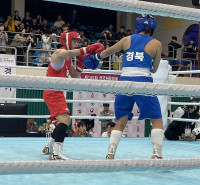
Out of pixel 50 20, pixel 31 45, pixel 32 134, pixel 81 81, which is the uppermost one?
pixel 50 20

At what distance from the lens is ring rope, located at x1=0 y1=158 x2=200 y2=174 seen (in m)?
0.97

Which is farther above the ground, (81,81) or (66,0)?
(66,0)

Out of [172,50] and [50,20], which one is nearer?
[172,50]

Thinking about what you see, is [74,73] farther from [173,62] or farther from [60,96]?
[173,62]

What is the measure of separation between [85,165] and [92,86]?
0.22 metres

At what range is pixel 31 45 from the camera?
973cm

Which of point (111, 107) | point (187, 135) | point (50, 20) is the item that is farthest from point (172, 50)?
point (187, 135)

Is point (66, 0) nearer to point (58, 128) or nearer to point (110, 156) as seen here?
point (110, 156)

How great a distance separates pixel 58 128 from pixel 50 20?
13227 millimetres

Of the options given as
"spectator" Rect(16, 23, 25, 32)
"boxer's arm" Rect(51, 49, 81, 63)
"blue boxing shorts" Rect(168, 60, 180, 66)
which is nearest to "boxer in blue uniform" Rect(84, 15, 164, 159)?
"boxer's arm" Rect(51, 49, 81, 63)

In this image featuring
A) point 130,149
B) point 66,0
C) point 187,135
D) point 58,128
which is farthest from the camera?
point 187,135

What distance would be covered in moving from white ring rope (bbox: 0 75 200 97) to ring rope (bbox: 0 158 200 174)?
20cm

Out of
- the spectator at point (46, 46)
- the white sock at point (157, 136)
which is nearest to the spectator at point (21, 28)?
the spectator at point (46, 46)

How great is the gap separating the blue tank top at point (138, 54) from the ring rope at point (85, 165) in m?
1.30
